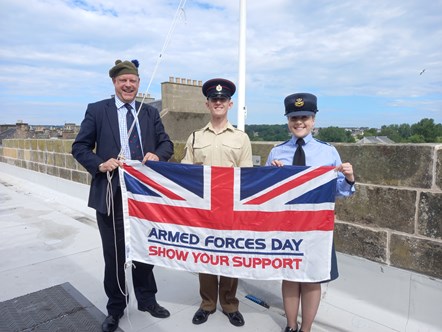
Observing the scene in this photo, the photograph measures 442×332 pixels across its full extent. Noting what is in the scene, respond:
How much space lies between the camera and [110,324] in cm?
251

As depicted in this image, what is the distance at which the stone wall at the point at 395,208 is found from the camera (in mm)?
2454

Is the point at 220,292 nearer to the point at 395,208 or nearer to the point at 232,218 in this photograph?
the point at 232,218

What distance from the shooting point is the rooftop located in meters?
2.50

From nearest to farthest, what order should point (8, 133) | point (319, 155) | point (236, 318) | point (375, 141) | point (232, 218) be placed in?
point (319, 155) → point (232, 218) → point (236, 318) → point (375, 141) → point (8, 133)

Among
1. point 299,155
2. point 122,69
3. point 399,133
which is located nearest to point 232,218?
point 299,155

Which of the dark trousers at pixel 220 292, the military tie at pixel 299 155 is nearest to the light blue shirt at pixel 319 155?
the military tie at pixel 299 155

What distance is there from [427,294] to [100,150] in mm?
2613

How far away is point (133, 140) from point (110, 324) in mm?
1377

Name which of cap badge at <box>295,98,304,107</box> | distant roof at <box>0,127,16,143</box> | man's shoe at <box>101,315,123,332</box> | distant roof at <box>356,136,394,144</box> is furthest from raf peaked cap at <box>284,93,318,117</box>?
distant roof at <box>0,127,16,143</box>

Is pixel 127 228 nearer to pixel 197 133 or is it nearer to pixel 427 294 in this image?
pixel 197 133

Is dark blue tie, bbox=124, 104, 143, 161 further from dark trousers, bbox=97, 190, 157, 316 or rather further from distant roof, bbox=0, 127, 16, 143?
distant roof, bbox=0, 127, 16, 143

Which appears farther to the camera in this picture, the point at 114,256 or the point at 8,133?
the point at 8,133

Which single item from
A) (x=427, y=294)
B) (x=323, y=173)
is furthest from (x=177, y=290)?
(x=427, y=294)

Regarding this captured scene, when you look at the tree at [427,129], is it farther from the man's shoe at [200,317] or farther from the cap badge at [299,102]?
the man's shoe at [200,317]
